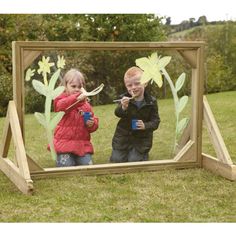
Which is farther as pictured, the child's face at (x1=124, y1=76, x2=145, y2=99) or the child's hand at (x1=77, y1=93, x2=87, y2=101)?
the child's face at (x1=124, y1=76, x2=145, y2=99)

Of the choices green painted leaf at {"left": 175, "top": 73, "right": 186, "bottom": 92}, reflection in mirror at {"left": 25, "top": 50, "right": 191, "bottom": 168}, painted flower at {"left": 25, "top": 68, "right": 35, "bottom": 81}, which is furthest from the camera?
green painted leaf at {"left": 175, "top": 73, "right": 186, "bottom": 92}

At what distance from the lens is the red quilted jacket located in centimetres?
496

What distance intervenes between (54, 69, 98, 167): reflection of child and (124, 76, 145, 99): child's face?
47 centimetres

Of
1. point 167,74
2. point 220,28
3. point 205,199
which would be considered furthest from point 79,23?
point 205,199

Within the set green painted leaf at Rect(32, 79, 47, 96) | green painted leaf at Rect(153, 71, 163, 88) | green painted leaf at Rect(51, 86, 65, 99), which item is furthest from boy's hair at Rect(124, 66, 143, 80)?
green painted leaf at Rect(32, 79, 47, 96)

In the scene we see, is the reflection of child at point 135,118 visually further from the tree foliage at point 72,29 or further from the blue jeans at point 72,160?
the tree foliage at point 72,29

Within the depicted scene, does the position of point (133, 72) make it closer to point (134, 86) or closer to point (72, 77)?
point (134, 86)

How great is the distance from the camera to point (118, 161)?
527 cm

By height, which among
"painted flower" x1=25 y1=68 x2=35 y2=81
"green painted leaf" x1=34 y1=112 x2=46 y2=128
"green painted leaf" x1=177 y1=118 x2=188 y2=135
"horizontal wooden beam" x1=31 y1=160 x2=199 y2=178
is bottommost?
"horizontal wooden beam" x1=31 y1=160 x2=199 y2=178

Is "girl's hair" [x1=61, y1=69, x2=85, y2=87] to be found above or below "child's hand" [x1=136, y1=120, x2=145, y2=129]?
above

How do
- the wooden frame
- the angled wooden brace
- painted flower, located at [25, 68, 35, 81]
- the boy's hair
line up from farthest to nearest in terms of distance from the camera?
the boy's hair, painted flower, located at [25, 68, 35, 81], the wooden frame, the angled wooden brace

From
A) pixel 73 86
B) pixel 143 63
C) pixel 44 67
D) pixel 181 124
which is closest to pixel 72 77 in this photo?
pixel 73 86

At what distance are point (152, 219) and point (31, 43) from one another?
2094 mm

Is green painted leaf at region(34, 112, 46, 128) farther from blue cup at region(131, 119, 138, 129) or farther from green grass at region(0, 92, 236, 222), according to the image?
blue cup at region(131, 119, 138, 129)
